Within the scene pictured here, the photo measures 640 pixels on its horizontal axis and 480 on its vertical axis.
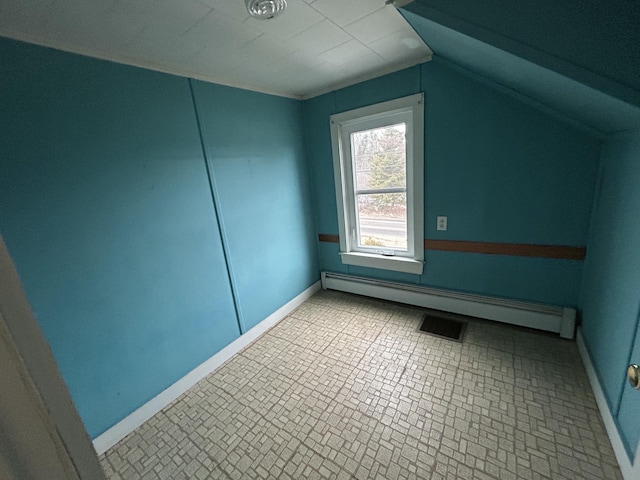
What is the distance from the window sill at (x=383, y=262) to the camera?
2.56m

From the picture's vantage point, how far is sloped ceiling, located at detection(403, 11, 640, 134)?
113 centimetres

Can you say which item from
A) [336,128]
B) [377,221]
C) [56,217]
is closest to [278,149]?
[336,128]

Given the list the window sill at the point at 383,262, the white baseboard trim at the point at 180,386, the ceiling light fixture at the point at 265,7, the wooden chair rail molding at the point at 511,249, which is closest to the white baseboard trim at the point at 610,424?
the wooden chair rail molding at the point at 511,249

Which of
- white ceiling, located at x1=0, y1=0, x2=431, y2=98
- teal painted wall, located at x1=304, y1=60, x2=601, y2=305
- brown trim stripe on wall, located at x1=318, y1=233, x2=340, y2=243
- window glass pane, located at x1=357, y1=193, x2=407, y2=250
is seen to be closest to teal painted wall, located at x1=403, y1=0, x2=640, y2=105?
white ceiling, located at x1=0, y1=0, x2=431, y2=98

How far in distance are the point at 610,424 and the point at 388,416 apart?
3.72 ft

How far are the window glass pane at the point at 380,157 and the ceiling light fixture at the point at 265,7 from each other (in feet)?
4.88

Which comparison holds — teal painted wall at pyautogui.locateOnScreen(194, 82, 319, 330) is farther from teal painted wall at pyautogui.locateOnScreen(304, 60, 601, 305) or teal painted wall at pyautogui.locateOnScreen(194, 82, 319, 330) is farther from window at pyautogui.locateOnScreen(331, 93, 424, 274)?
teal painted wall at pyautogui.locateOnScreen(304, 60, 601, 305)

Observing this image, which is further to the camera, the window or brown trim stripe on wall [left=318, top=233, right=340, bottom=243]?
brown trim stripe on wall [left=318, top=233, right=340, bottom=243]

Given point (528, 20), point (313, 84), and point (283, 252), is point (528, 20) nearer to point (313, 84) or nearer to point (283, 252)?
point (313, 84)

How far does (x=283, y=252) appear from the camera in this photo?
273cm

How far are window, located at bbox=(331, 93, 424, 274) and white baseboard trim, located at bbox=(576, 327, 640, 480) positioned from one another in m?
1.28

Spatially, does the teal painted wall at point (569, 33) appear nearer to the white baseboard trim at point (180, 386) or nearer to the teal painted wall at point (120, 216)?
the teal painted wall at point (120, 216)

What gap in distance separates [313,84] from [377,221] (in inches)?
60.3

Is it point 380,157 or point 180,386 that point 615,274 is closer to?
point 380,157
